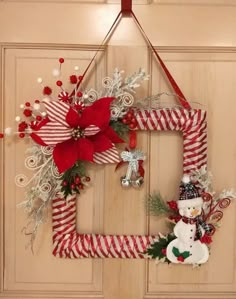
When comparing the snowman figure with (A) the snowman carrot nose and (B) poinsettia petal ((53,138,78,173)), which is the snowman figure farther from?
(B) poinsettia petal ((53,138,78,173))

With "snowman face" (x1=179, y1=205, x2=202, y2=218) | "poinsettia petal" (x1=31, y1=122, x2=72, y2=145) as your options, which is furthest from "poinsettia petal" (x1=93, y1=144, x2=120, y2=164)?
"snowman face" (x1=179, y1=205, x2=202, y2=218)

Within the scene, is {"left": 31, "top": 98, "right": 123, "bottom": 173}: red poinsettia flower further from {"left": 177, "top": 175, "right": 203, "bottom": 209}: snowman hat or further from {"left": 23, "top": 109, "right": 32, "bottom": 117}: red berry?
{"left": 177, "top": 175, "right": 203, "bottom": 209}: snowman hat

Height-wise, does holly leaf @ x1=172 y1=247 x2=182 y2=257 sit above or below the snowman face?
below

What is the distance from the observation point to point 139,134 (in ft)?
3.86

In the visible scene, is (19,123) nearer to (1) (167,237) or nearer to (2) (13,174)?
(2) (13,174)

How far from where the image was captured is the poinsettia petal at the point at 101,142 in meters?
1.09

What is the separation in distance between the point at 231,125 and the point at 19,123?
1.81 feet

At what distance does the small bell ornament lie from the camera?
113cm

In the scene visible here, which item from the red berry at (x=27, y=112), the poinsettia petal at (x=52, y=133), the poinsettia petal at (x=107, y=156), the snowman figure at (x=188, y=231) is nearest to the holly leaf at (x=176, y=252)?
the snowman figure at (x=188, y=231)

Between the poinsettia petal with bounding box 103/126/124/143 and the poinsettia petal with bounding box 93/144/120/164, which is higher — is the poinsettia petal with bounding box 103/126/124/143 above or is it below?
above

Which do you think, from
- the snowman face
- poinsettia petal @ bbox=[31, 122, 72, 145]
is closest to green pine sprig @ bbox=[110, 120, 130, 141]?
poinsettia petal @ bbox=[31, 122, 72, 145]

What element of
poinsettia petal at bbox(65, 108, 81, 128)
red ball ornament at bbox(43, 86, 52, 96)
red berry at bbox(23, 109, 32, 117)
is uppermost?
red ball ornament at bbox(43, 86, 52, 96)

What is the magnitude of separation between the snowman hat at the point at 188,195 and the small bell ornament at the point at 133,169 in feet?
0.38

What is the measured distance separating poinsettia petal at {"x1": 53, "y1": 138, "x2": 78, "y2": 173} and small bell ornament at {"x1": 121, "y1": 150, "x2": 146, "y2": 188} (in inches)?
5.1
